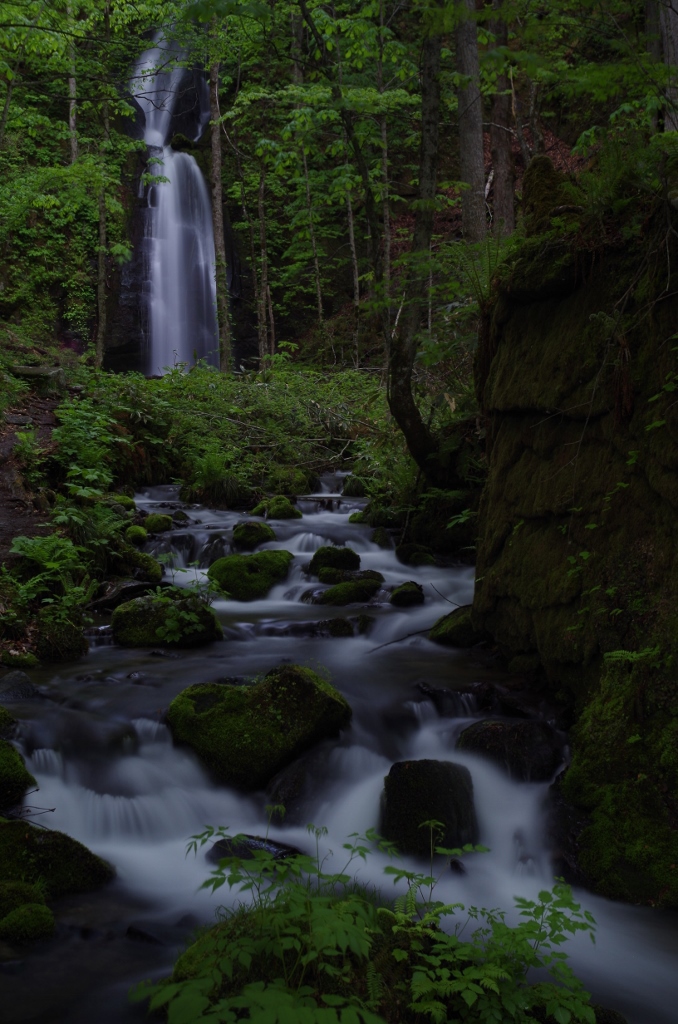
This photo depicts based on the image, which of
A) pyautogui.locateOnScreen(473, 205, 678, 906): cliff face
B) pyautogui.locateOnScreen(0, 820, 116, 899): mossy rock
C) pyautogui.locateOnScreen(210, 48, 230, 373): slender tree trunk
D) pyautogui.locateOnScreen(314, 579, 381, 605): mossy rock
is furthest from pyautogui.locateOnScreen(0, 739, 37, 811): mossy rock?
pyautogui.locateOnScreen(210, 48, 230, 373): slender tree trunk

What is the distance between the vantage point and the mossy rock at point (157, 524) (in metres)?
9.91

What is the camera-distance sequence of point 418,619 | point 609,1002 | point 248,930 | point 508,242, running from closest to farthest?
point 248,930
point 609,1002
point 508,242
point 418,619

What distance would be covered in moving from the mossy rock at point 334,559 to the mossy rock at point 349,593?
76 cm

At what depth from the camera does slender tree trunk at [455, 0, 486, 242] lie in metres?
10.1

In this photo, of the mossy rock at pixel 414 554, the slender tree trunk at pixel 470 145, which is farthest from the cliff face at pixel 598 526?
the slender tree trunk at pixel 470 145

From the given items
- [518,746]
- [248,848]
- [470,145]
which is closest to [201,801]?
[248,848]

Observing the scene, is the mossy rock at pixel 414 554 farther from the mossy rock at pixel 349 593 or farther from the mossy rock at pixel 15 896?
the mossy rock at pixel 15 896

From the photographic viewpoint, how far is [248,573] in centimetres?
883

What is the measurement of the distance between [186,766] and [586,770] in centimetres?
→ 261

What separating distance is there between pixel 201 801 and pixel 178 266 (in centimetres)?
2292

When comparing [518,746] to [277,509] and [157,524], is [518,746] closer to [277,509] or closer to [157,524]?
[157,524]

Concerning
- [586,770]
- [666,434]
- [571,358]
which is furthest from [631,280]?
[586,770]

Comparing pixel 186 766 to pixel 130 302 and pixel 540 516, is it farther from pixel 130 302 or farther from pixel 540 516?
pixel 130 302

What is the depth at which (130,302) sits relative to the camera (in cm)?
2434
